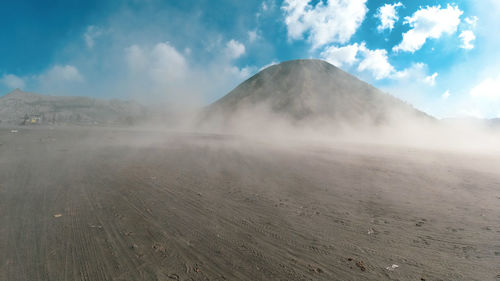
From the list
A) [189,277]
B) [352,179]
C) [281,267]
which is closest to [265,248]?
[281,267]

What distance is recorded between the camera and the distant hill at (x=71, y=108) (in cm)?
7962

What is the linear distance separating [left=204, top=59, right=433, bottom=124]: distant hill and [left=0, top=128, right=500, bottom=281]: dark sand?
58136 mm

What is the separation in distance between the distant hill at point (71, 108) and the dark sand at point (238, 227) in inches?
2949

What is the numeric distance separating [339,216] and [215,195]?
3846mm

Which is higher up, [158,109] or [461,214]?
[158,109]

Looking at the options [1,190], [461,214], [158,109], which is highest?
[158,109]

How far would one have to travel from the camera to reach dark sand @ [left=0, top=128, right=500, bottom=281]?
3.67m

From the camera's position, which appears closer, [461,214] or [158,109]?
[461,214]

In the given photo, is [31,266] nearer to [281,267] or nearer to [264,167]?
[281,267]

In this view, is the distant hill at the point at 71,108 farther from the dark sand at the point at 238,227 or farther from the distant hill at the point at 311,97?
the dark sand at the point at 238,227

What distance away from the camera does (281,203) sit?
682cm

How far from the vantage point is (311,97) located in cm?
7719

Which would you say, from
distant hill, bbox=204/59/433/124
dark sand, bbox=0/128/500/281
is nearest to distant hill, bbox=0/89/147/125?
distant hill, bbox=204/59/433/124

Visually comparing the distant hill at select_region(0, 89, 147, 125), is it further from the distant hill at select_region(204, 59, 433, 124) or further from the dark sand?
the dark sand
